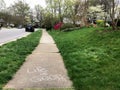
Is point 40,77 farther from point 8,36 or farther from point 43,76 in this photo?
point 8,36

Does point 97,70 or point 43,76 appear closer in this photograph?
point 43,76

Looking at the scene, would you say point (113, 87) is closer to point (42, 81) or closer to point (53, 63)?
point (42, 81)

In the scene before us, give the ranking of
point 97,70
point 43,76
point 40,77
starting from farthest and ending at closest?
point 97,70 → point 43,76 → point 40,77

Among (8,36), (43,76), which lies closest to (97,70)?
(43,76)

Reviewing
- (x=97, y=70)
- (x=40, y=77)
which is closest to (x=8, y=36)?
(x=97, y=70)

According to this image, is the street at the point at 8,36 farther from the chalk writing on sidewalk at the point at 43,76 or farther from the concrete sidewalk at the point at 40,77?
the chalk writing on sidewalk at the point at 43,76

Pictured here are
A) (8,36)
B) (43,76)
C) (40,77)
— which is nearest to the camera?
(40,77)

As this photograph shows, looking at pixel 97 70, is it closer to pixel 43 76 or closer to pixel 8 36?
pixel 43 76

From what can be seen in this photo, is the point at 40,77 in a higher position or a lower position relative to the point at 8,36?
higher

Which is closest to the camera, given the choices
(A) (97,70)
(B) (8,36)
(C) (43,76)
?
(C) (43,76)

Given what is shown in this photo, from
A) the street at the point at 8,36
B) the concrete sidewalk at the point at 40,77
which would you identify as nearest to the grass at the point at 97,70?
the concrete sidewalk at the point at 40,77

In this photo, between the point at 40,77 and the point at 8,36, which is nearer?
the point at 40,77

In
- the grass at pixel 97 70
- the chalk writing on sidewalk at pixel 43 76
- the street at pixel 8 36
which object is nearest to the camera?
the grass at pixel 97 70

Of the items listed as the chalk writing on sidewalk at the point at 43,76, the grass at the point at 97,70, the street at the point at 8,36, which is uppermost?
the grass at the point at 97,70
